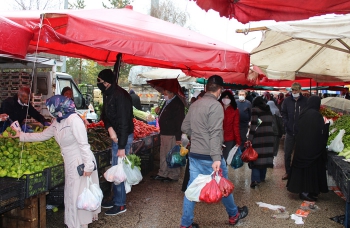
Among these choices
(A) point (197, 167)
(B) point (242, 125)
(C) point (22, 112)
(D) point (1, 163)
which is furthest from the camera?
(B) point (242, 125)

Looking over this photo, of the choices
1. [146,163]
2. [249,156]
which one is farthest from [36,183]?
[249,156]

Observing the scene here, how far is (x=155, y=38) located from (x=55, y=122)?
1599 millimetres

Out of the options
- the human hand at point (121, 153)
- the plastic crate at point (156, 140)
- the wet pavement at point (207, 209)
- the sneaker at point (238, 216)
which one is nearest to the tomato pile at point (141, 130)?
the plastic crate at point (156, 140)

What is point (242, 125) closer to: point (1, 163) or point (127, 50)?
point (127, 50)

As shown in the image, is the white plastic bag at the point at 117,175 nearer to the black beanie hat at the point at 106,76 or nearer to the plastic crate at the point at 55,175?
the plastic crate at the point at 55,175

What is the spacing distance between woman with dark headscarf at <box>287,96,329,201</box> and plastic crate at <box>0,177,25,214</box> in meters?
4.46

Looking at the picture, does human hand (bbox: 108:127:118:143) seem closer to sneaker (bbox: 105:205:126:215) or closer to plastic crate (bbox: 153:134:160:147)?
sneaker (bbox: 105:205:126:215)

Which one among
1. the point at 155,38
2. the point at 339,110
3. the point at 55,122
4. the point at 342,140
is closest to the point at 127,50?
the point at 155,38

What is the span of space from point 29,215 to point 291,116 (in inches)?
219

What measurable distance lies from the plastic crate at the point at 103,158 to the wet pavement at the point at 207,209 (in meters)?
0.75

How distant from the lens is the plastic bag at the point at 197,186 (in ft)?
13.1

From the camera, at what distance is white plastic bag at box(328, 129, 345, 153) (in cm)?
576

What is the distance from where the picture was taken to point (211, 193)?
3.86 meters

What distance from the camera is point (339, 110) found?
1119 cm
